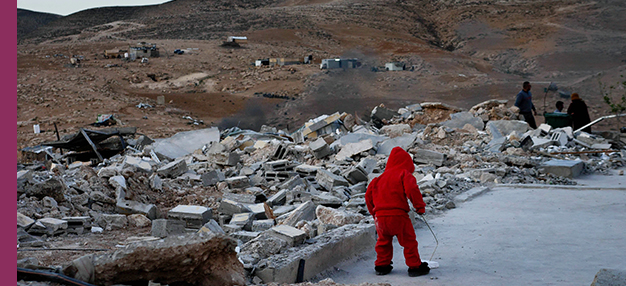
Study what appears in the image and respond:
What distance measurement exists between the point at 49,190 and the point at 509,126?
36.0 feet

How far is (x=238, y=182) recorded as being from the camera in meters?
9.36

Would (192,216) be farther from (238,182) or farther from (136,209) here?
(238,182)

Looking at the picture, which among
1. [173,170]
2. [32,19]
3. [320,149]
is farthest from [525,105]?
[32,19]

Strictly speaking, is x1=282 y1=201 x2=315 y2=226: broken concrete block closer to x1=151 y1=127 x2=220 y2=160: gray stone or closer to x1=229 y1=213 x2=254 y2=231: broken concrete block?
x1=229 y1=213 x2=254 y2=231: broken concrete block

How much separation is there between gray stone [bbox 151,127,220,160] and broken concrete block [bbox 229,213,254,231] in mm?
7168

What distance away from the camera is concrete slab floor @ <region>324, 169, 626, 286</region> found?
4.18 m

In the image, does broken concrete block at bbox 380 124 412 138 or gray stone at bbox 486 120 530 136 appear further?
broken concrete block at bbox 380 124 412 138

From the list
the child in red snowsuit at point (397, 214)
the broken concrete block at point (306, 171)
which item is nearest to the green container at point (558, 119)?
the broken concrete block at point (306, 171)

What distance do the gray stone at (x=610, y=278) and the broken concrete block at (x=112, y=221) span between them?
5789 mm

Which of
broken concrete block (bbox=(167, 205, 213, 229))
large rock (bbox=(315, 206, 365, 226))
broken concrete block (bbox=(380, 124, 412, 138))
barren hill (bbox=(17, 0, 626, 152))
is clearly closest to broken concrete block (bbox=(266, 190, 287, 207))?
broken concrete block (bbox=(167, 205, 213, 229))

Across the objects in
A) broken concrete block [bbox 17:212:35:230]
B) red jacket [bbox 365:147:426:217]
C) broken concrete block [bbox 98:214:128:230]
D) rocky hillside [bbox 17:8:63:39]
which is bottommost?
broken concrete block [bbox 98:214:128:230]

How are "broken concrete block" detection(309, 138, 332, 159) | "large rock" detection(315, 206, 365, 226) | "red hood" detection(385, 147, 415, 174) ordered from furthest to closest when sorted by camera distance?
"broken concrete block" detection(309, 138, 332, 159) < "large rock" detection(315, 206, 365, 226) < "red hood" detection(385, 147, 415, 174)

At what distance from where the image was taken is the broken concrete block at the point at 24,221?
579 cm

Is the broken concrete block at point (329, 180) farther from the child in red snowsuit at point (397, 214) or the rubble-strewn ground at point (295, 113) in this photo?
the child in red snowsuit at point (397, 214)
